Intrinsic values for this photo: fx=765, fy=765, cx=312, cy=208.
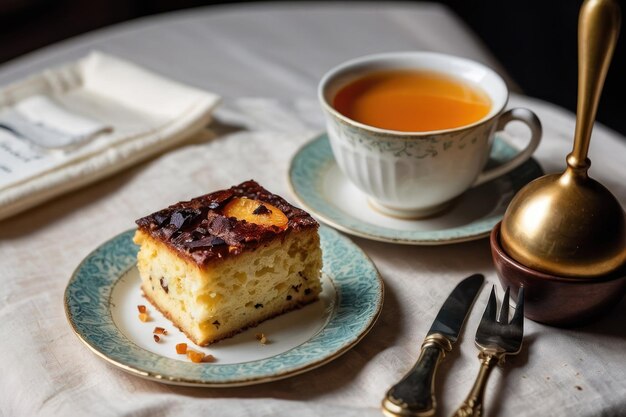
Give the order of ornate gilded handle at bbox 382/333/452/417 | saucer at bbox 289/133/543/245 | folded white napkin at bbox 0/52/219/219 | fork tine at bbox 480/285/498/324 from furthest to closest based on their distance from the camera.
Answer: folded white napkin at bbox 0/52/219/219 → saucer at bbox 289/133/543/245 → fork tine at bbox 480/285/498/324 → ornate gilded handle at bbox 382/333/452/417

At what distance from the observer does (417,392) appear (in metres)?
1.06

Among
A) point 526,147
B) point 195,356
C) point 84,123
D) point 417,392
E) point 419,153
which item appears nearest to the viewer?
point 417,392

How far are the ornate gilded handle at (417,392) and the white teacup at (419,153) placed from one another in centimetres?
46

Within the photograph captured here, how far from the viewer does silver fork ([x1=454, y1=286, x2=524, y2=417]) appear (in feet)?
3.63

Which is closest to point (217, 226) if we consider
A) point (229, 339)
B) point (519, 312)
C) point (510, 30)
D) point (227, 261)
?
point (227, 261)

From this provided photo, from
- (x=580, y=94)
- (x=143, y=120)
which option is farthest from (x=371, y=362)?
(x=143, y=120)

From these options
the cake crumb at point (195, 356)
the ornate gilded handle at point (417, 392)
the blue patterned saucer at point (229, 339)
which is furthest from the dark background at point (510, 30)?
the ornate gilded handle at point (417, 392)

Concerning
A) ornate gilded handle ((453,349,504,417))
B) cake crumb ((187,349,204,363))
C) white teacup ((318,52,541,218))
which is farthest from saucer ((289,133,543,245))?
cake crumb ((187,349,204,363))

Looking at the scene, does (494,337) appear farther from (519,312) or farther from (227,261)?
(227,261)

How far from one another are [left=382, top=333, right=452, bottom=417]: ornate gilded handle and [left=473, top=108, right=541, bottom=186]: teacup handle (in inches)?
22.8

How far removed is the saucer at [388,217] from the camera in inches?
57.7

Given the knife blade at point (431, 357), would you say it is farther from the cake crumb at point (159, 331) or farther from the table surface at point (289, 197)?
the cake crumb at point (159, 331)

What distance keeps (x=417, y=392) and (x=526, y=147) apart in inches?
29.1

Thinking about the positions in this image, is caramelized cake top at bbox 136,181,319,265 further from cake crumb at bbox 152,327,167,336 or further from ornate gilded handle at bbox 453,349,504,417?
ornate gilded handle at bbox 453,349,504,417
